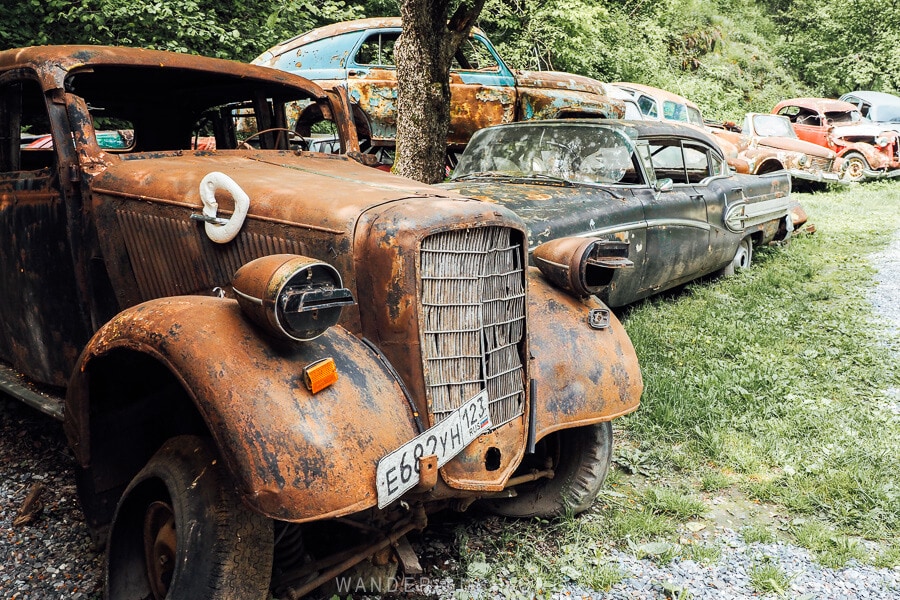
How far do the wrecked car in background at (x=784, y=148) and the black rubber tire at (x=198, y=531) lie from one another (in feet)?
40.2

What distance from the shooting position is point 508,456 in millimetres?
2430

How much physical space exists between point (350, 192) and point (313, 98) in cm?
174

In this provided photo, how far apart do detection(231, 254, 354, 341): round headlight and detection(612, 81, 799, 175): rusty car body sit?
36.6 feet

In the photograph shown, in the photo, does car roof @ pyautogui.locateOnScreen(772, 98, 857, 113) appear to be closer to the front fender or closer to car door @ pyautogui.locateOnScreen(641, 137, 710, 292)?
the front fender

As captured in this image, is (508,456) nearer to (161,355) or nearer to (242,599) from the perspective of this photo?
(242,599)

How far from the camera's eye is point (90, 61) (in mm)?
3074

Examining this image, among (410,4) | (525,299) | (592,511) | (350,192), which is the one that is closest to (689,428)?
(592,511)

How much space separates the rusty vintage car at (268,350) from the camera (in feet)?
6.40

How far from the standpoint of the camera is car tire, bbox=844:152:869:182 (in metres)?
14.4

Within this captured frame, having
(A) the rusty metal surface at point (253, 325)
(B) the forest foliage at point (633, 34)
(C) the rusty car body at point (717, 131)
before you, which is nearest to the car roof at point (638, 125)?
(A) the rusty metal surface at point (253, 325)

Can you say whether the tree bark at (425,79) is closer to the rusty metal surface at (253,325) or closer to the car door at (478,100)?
the car door at (478,100)

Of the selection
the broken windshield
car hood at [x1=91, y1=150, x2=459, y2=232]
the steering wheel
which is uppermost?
the steering wheel

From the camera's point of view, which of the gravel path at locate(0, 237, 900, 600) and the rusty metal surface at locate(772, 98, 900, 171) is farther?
the rusty metal surface at locate(772, 98, 900, 171)

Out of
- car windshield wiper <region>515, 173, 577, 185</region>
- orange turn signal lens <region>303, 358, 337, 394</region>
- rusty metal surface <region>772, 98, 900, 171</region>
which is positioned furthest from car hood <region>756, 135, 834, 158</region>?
orange turn signal lens <region>303, 358, 337, 394</region>
